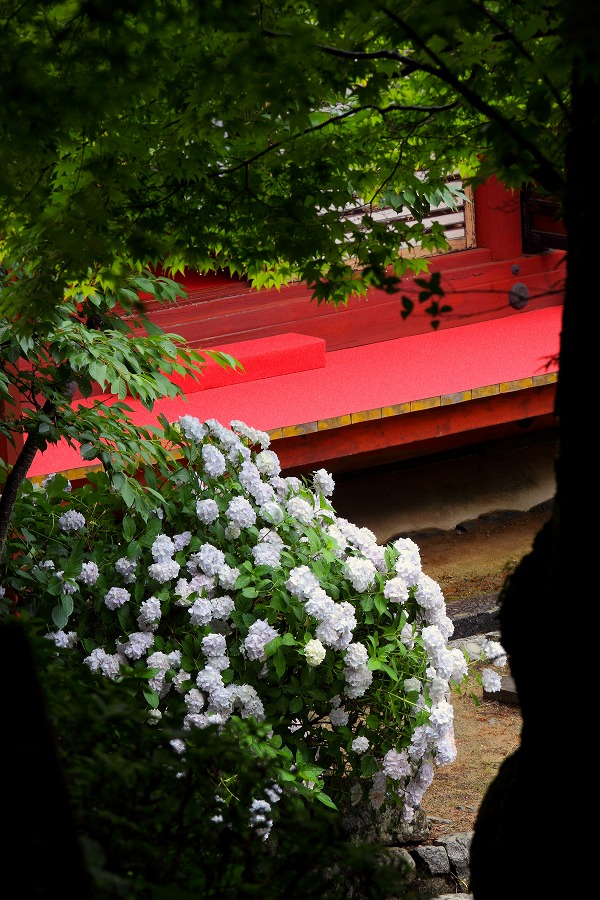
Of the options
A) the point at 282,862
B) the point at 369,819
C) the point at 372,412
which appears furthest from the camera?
the point at 372,412

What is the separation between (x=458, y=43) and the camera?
10.6ft

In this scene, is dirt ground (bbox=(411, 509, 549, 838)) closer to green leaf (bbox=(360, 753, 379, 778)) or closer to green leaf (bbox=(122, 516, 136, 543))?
green leaf (bbox=(360, 753, 379, 778))

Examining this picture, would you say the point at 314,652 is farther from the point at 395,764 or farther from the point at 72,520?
the point at 72,520

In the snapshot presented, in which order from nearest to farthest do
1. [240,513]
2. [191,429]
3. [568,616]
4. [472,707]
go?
[568,616] → [240,513] → [191,429] → [472,707]

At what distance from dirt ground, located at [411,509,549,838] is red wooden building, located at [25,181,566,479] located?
91 centimetres

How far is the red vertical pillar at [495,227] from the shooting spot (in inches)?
392

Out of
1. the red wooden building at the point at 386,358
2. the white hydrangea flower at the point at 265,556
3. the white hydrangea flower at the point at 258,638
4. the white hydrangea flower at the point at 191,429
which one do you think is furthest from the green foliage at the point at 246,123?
the red wooden building at the point at 386,358

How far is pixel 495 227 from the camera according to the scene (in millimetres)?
9969

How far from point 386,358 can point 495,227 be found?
6.42 feet

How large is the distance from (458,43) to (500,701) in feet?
14.1

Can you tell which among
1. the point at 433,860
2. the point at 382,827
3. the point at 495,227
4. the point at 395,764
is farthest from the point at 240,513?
the point at 495,227

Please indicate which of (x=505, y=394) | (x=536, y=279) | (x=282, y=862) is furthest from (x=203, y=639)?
(x=536, y=279)

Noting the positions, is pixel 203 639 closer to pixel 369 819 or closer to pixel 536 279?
pixel 369 819

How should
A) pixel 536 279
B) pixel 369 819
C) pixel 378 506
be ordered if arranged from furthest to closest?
pixel 536 279
pixel 378 506
pixel 369 819
